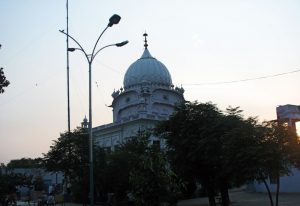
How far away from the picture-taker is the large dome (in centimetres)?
7819

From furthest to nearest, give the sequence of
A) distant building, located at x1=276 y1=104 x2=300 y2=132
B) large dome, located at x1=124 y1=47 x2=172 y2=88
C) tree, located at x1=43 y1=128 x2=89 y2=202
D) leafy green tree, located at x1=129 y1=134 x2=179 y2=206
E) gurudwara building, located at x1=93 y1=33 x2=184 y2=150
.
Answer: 1. large dome, located at x1=124 y1=47 x2=172 y2=88
2. gurudwara building, located at x1=93 y1=33 x2=184 y2=150
3. distant building, located at x1=276 y1=104 x2=300 y2=132
4. tree, located at x1=43 y1=128 x2=89 y2=202
5. leafy green tree, located at x1=129 y1=134 x2=179 y2=206

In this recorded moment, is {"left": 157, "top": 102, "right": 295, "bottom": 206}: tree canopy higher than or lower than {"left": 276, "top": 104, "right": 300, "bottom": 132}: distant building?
lower

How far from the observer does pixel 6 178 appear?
43.7 m

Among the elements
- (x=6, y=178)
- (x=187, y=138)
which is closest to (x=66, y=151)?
(x=6, y=178)

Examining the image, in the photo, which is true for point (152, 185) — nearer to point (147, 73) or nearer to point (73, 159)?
point (73, 159)

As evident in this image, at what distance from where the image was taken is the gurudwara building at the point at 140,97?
7612cm

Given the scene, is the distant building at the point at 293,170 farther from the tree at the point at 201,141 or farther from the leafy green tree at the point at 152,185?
the leafy green tree at the point at 152,185

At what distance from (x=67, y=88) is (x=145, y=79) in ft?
139

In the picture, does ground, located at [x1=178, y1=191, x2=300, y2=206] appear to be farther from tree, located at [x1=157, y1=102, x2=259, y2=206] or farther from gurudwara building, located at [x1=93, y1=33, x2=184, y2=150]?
gurudwara building, located at [x1=93, y1=33, x2=184, y2=150]

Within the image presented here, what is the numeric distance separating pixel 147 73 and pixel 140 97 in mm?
4173

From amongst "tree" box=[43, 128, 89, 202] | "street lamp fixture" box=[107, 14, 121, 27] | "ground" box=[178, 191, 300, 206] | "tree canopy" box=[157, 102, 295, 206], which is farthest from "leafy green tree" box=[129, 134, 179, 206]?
"tree" box=[43, 128, 89, 202]

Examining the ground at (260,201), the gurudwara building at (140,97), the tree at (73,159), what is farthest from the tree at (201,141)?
the gurudwara building at (140,97)

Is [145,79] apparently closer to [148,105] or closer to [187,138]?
[148,105]

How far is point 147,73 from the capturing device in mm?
78250
